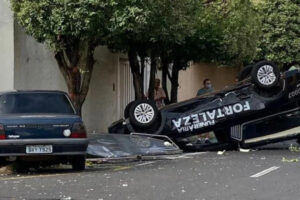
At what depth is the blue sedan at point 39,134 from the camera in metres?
12.9

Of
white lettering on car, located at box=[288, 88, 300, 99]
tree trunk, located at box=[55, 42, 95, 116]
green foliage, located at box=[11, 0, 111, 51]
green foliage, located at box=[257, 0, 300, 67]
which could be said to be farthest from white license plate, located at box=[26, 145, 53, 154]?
green foliage, located at box=[257, 0, 300, 67]

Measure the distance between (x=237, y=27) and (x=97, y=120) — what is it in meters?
5.79

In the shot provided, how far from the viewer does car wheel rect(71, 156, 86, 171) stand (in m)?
13.8

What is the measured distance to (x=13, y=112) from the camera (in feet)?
44.8

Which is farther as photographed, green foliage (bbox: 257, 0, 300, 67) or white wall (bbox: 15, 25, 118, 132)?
green foliage (bbox: 257, 0, 300, 67)

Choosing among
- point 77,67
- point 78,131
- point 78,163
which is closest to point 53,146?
point 78,131

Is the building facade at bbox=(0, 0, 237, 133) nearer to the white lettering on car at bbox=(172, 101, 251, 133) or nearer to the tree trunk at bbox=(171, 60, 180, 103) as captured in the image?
the tree trunk at bbox=(171, 60, 180, 103)

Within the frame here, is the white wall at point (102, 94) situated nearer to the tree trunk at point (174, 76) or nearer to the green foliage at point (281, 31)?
the tree trunk at point (174, 76)

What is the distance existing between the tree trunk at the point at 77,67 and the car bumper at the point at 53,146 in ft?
17.6

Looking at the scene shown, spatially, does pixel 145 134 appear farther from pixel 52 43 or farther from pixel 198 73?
pixel 198 73

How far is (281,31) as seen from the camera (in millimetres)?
34094

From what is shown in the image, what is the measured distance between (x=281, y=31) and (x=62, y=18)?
62.6ft

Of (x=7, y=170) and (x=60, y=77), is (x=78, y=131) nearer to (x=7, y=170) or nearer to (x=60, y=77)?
(x=7, y=170)

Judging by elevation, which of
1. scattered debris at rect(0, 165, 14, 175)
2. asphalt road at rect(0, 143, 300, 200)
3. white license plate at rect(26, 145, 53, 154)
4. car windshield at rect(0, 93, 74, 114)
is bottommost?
scattered debris at rect(0, 165, 14, 175)
